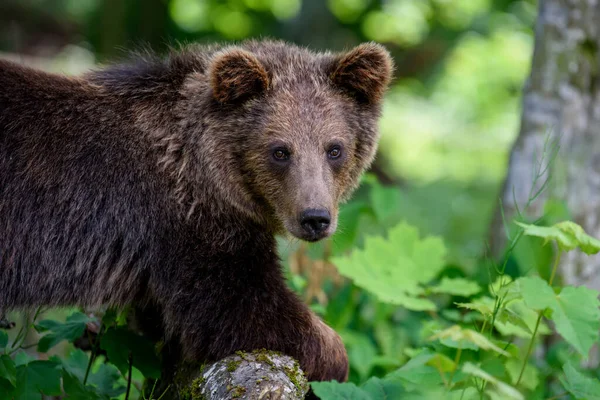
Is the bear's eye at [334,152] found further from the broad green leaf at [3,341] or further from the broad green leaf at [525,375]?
the broad green leaf at [3,341]

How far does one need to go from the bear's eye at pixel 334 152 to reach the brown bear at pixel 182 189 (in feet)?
0.04

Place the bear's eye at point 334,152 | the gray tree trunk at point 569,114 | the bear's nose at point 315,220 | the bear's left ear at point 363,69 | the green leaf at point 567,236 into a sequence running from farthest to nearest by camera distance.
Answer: the gray tree trunk at point 569,114, the bear's left ear at point 363,69, the bear's eye at point 334,152, the bear's nose at point 315,220, the green leaf at point 567,236

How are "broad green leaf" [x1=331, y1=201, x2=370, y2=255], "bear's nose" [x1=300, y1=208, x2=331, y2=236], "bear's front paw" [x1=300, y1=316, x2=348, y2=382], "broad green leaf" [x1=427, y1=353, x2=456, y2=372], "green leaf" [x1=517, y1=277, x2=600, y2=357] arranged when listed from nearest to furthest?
1. "broad green leaf" [x1=427, y1=353, x2=456, y2=372]
2. "green leaf" [x1=517, y1=277, x2=600, y2=357]
3. "bear's nose" [x1=300, y1=208, x2=331, y2=236]
4. "bear's front paw" [x1=300, y1=316, x2=348, y2=382]
5. "broad green leaf" [x1=331, y1=201, x2=370, y2=255]

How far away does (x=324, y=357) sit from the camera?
4676 mm

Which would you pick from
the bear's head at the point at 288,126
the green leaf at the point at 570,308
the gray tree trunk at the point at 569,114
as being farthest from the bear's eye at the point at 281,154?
the gray tree trunk at the point at 569,114

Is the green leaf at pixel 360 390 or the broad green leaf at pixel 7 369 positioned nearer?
the green leaf at pixel 360 390

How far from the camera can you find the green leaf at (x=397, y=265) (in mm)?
5492

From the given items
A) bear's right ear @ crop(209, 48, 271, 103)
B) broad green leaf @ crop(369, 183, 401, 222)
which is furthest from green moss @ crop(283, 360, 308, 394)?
broad green leaf @ crop(369, 183, 401, 222)

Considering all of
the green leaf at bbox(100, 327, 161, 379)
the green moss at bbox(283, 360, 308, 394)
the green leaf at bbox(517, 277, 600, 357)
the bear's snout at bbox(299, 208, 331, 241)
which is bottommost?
the green leaf at bbox(100, 327, 161, 379)

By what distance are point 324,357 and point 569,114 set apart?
11.2ft

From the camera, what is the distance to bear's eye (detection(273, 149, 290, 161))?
465 centimetres

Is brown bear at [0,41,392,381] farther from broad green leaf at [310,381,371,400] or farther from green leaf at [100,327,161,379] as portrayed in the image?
broad green leaf at [310,381,371,400]

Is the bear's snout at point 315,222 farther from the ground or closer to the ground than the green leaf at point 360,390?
farther from the ground

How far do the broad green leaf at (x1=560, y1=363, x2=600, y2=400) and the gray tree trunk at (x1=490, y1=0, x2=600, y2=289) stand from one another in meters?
2.99
